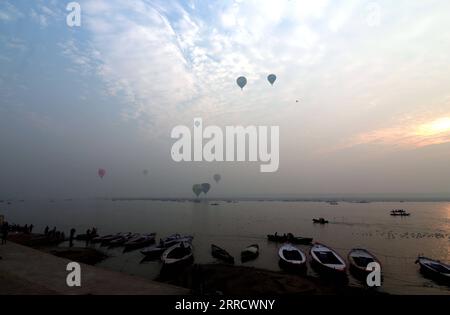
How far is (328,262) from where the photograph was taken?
93.4 ft

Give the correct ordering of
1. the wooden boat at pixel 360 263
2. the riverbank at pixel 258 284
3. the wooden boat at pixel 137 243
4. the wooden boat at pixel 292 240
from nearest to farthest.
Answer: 1. the riverbank at pixel 258 284
2. the wooden boat at pixel 360 263
3. the wooden boat at pixel 137 243
4. the wooden boat at pixel 292 240

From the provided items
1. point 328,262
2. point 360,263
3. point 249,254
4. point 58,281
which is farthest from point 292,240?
point 58,281

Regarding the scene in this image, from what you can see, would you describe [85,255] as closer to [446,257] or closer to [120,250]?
[120,250]

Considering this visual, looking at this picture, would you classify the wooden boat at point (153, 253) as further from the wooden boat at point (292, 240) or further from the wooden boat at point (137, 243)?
the wooden boat at point (292, 240)

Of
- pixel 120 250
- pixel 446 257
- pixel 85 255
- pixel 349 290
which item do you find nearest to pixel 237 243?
pixel 120 250

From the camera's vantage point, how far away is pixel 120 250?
42062 mm

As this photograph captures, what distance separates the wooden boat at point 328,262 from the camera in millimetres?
26864

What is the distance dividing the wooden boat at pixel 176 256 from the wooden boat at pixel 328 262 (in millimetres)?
14475

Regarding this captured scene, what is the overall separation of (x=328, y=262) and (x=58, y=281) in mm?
24580

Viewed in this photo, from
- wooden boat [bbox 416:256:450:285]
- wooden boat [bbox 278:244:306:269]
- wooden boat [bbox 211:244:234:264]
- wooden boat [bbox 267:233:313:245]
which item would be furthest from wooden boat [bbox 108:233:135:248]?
wooden boat [bbox 416:256:450:285]

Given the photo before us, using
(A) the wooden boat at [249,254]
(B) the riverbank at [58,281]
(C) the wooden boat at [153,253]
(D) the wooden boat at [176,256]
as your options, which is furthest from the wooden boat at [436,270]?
(C) the wooden boat at [153,253]

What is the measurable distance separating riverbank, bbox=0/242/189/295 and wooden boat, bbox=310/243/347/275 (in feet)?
61.0

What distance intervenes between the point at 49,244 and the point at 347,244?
5167 cm
